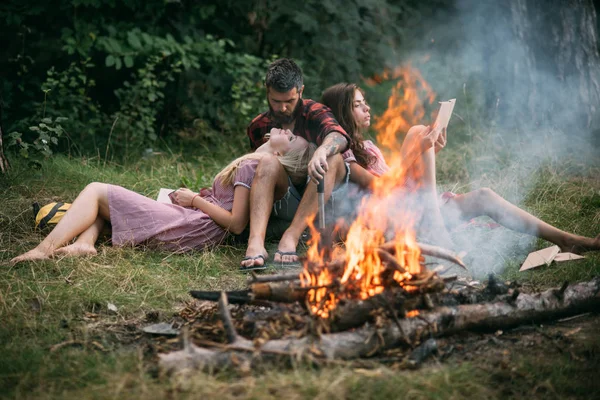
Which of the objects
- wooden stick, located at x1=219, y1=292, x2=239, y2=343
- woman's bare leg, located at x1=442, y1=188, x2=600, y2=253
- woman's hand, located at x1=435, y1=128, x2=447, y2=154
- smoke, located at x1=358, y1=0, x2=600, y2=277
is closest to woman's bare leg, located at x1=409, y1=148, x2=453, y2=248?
woman's hand, located at x1=435, y1=128, x2=447, y2=154

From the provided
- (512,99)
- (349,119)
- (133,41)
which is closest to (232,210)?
(349,119)

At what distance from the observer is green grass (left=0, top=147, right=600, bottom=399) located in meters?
2.45

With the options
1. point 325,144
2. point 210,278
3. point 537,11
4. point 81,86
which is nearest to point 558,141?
point 537,11

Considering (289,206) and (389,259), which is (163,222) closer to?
(289,206)

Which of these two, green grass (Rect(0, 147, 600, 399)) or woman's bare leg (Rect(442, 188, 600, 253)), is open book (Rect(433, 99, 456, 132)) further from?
green grass (Rect(0, 147, 600, 399))

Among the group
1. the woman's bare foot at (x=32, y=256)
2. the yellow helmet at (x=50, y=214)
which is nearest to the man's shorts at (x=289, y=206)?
the yellow helmet at (x=50, y=214)

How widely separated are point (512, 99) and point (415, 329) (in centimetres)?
501

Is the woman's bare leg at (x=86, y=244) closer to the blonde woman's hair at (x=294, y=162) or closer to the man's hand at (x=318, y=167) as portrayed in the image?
the blonde woman's hair at (x=294, y=162)

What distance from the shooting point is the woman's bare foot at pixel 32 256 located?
156 inches

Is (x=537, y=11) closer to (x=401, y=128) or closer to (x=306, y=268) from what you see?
(x=401, y=128)

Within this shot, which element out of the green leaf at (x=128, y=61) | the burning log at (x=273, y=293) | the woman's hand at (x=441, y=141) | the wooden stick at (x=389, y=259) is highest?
the green leaf at (x=128, y=61)

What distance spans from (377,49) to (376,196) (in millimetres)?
3395

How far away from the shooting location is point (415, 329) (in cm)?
283

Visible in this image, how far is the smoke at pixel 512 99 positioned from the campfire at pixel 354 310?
224 cm
